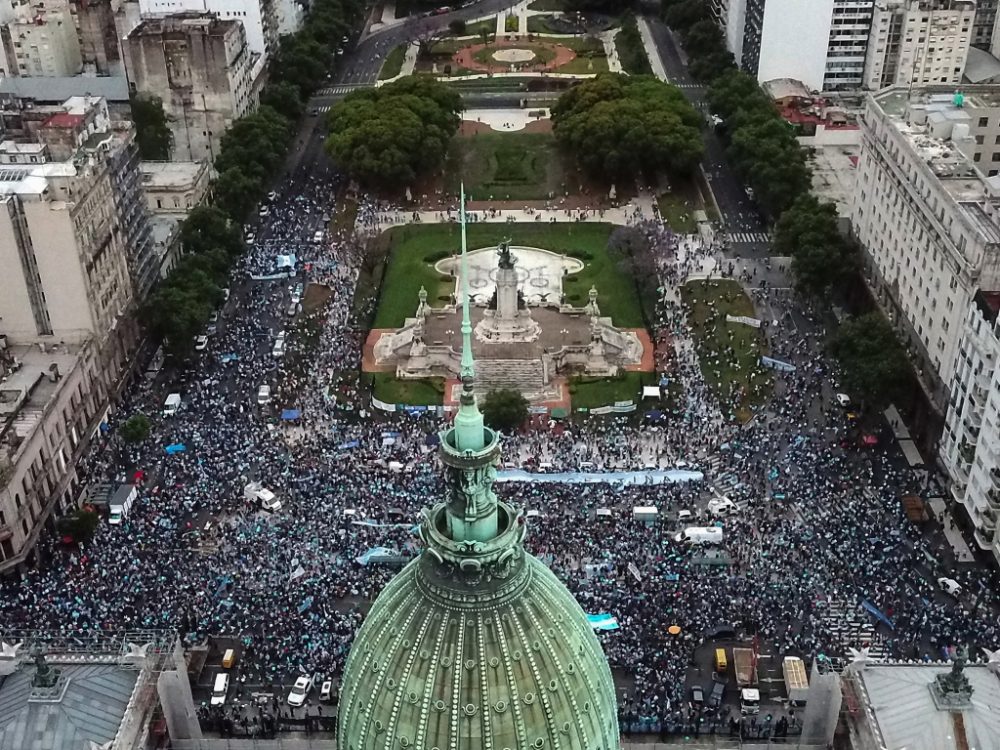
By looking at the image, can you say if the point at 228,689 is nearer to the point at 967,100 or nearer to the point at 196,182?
the point at 196,182

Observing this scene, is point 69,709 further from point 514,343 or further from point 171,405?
point 514,343

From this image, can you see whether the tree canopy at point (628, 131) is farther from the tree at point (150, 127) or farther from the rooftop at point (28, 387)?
A: the rooftop at point (28, 387)

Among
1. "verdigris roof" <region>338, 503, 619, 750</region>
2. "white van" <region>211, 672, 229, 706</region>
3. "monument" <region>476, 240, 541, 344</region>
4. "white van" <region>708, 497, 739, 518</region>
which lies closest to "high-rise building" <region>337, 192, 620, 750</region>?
"verdigris roof" <region>338, 503, 619, 750</region>

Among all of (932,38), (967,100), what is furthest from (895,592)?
(932,38)

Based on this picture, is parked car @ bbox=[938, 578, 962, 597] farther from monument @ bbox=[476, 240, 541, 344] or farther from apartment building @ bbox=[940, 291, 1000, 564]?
monument @ bbox=[476, 240, 541, 344]

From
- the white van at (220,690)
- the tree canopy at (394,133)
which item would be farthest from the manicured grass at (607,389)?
the tree canopy at (394,133)

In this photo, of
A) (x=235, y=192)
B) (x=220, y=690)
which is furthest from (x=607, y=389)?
(x=235, y=192)
